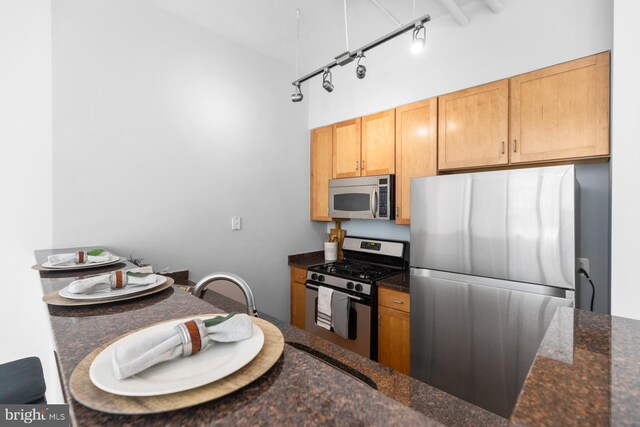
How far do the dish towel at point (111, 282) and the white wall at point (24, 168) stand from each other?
3.74 feet

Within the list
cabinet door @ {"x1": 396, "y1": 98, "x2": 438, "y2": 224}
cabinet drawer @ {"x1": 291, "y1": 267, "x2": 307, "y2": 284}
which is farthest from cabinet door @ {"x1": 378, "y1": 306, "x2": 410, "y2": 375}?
cabinet drawer @ {"x1": 291, "y1": 267, "x2": 307, "y2": 284}

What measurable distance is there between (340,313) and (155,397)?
209cm

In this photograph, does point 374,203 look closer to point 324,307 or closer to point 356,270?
point 356,270

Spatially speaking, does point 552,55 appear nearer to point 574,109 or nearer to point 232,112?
point 574,109

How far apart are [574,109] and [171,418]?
7.68 feet

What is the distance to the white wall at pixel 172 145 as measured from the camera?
188 centimetres

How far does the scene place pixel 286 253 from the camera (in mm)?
3072

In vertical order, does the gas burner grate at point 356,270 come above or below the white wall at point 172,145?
below

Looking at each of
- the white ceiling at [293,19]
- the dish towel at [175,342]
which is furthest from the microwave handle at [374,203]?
the dish towel at [175,342]

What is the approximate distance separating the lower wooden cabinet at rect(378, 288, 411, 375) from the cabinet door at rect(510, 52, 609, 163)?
126cm

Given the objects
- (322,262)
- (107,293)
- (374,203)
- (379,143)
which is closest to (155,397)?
(107,293)

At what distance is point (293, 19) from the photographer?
7.71ft

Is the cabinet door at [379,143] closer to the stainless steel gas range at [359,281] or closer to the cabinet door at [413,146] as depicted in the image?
the cabinet door at [413,146]

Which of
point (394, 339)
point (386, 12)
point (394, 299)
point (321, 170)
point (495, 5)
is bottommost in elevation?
point (394, 339)
